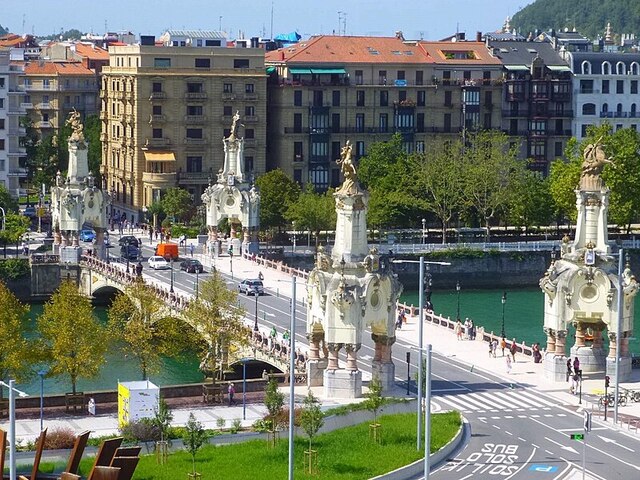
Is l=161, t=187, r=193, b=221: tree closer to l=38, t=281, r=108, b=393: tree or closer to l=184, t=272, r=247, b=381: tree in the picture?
l=184, t=272, r=247, b=381: tree

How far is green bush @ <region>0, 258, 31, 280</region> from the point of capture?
126438 millimetres

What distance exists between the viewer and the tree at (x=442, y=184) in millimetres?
143125

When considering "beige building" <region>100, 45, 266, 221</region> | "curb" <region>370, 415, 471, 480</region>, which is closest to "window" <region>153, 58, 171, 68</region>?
"beige building" <region>100, 45, 266, 221</region>

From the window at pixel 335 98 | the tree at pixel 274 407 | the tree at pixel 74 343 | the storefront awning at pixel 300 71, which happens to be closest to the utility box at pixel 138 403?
the tree at pixel 274 407

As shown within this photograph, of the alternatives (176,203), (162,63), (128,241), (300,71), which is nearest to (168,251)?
(128,241)

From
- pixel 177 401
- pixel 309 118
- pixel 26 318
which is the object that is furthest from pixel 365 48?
pixel 177 401

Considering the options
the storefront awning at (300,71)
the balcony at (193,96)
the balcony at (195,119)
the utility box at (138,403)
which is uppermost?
the storefront awning at (300,71)

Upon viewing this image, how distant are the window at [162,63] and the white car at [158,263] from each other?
37.7m

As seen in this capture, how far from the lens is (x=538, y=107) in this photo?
17175cm

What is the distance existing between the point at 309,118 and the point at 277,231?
851 inches

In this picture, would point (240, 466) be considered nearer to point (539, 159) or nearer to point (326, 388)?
point (326, 388)

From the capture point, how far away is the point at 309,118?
164 m

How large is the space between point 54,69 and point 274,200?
185 feet

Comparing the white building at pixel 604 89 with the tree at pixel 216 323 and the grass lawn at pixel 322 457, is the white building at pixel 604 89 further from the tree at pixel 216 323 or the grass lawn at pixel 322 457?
the grass lawn at pixel 322 457
